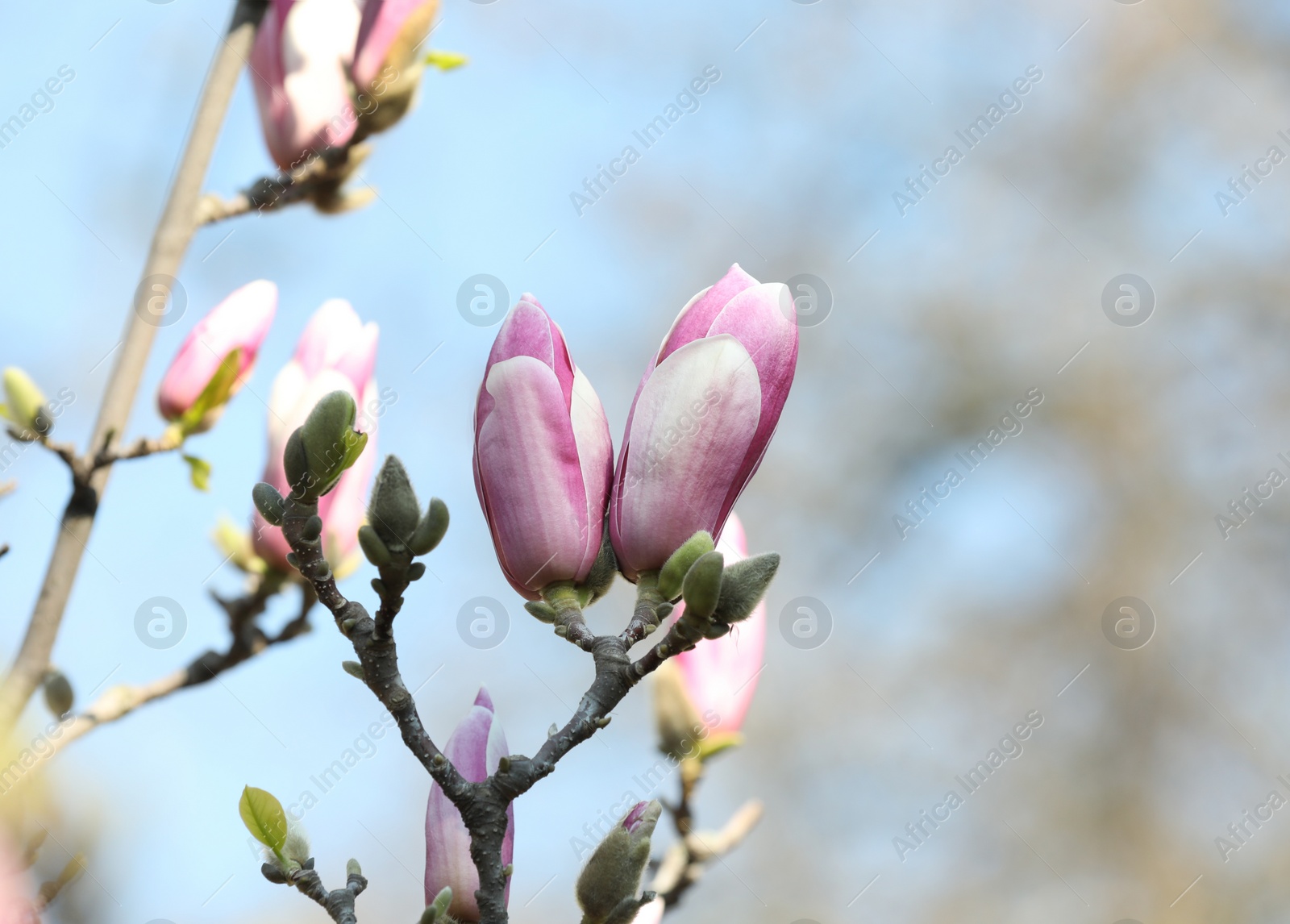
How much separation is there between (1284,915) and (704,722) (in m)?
6.06

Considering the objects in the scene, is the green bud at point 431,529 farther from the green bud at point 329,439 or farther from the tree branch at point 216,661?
the tree branch at point 216,661

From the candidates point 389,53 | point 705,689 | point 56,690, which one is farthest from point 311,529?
point 389,53

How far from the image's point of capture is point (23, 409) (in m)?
0.98

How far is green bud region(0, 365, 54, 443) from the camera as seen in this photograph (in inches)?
38.6

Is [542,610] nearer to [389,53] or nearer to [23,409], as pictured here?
[23,409]

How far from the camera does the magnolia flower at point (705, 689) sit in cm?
108

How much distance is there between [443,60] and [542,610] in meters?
0.78

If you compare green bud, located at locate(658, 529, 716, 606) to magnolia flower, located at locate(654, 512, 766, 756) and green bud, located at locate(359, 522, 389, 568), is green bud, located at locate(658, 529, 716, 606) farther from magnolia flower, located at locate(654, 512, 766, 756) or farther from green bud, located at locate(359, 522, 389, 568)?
magnolia flower, located at locate(654, 512, 766, 756)

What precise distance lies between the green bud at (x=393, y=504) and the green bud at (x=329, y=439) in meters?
0.02

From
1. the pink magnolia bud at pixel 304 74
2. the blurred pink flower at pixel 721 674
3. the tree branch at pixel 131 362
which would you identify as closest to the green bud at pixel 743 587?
the blurred pink flower at pixel 721 674

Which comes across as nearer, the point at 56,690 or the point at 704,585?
the point at 704,585

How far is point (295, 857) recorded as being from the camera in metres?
0.59

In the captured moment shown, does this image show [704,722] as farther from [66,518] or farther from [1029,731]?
[1029,731]

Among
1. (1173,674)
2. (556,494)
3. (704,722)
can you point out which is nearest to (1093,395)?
(1173,674)
